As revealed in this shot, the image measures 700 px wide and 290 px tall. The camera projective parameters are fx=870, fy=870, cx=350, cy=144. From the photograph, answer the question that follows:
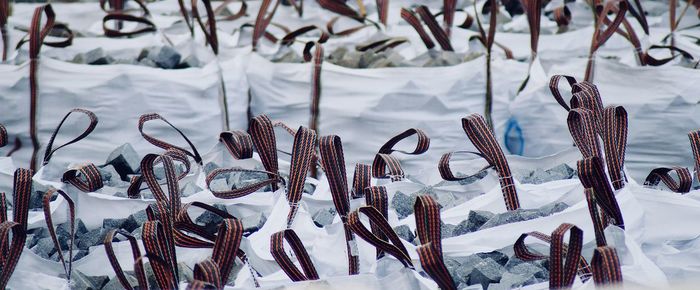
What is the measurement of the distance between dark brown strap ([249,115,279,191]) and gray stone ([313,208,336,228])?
75 mm

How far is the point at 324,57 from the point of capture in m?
1.69

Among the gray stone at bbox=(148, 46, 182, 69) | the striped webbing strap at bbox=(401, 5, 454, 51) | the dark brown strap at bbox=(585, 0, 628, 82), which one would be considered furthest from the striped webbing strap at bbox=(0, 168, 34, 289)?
the dark brown strap at bbox=(585, 0, 628, 82)

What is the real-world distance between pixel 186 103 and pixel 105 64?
0.18m

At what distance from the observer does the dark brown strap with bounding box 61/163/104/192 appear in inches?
42.7

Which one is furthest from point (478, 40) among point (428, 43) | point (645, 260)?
point (645, 260)

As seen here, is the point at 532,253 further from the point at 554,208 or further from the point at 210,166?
the point at 210,166

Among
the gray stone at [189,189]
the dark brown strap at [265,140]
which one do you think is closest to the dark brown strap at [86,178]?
the gray stone at [189,189]

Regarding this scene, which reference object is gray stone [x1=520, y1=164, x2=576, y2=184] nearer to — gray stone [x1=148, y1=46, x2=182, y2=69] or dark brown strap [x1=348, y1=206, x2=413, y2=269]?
dark brown strap [x1=348, y1=206, x2=413, y2=269]

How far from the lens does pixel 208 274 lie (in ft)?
2.48

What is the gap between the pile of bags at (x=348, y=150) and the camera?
34.5 inches

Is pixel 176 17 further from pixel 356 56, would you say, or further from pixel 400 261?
pixel 400 261

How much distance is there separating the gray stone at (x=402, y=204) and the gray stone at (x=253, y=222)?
0.16 meters

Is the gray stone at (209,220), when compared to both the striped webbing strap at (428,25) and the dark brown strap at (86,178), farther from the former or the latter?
the striped webbing strap at (428,25)

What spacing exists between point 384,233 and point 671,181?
1.40 feet
